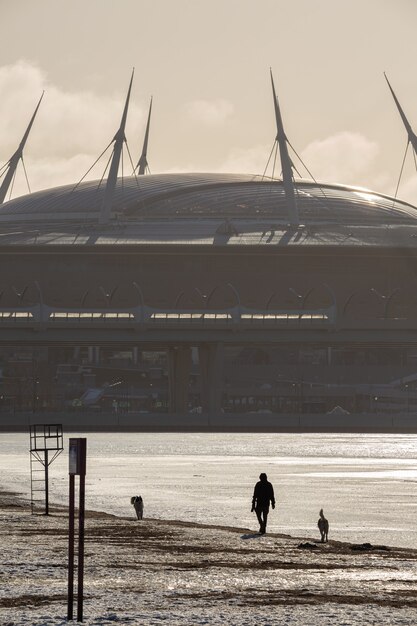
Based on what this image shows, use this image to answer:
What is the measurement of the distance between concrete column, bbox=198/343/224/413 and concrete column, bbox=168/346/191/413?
162 cm

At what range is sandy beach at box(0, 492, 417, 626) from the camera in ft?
74.5

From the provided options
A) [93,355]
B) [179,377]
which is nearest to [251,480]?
[179,377]

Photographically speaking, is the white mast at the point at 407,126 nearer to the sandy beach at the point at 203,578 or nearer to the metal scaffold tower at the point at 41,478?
the metal scaffold tower at the point at 41,478

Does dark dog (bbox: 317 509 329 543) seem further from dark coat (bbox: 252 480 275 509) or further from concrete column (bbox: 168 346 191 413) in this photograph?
concrete column (bbox: 168 346 191 413)

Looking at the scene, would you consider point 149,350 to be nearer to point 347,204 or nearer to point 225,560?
point 347,204

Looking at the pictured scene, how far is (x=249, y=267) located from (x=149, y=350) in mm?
14099

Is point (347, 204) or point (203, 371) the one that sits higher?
point (347, 204)

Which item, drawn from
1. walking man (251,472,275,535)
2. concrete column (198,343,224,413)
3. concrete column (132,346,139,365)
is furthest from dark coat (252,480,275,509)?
concrete column (132,346,139,365)

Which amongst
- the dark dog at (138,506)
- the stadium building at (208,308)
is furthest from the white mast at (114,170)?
the dark dog at (138,506)

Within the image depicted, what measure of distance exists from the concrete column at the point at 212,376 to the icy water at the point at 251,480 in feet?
158

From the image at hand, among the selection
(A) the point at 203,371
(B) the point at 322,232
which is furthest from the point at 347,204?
(A) the point at 203,371

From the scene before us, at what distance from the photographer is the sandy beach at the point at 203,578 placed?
22.7 meters

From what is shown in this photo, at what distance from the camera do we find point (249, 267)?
176m

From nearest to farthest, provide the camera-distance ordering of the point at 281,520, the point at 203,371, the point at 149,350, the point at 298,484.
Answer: the point at 281,520, the point at 298,484, the point at 203,371, the point at 149,350
